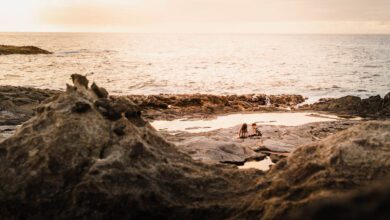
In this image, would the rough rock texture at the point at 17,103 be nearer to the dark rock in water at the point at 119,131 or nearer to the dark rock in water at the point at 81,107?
the dark rock in water at the point at 81,107

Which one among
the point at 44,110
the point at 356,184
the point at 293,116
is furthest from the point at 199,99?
the point at 356,184

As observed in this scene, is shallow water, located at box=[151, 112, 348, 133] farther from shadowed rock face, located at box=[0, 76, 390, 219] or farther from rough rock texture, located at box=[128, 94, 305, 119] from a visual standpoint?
shadowed rock face, located at box=[0, 76, 390, 219]

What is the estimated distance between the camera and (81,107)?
7.23 meters

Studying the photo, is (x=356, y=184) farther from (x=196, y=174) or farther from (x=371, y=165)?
(x=196, y=174)

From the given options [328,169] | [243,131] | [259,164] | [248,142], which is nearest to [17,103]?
[243,131]

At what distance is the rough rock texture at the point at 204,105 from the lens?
22.7m

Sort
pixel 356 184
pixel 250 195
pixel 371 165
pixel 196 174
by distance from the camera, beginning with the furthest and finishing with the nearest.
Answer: pixel 196 174, pixel 250 195, pixel 371 165, pixel 356 184

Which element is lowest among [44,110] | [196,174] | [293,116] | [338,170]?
[293,116]

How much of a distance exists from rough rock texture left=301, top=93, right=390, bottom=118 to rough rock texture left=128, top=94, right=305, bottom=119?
9.09ft

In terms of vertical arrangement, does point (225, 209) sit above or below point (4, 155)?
below

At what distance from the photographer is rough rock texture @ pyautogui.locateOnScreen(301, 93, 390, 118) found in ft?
75.0

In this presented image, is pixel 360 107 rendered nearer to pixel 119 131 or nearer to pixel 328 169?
pixel 328 169

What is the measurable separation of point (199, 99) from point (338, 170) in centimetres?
2082

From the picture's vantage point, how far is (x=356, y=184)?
18.7ft
